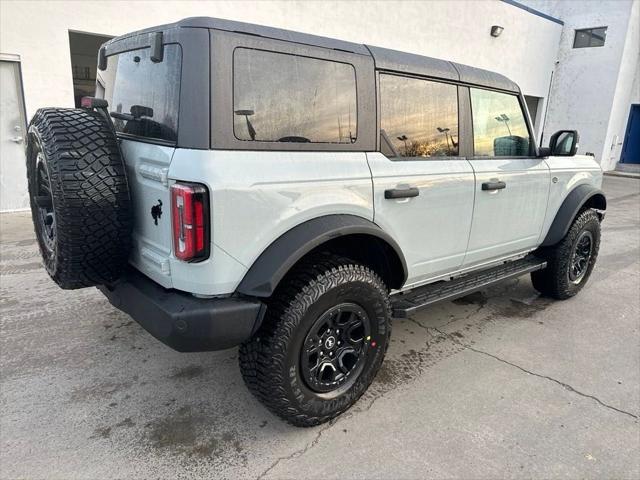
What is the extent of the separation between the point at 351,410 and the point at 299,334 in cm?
73

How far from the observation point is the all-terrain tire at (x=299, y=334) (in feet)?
7.33

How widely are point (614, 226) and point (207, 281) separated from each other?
27.8ft

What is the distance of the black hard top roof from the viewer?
205 centimetres

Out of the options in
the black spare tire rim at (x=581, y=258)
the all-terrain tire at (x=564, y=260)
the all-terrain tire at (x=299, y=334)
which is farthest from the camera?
the black spare tire rim at (x=581, y=258)

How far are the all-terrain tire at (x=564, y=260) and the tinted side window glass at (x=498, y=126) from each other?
102cm

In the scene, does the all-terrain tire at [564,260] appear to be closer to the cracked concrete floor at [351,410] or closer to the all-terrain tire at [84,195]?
the cracked concrete floor at [351,410]

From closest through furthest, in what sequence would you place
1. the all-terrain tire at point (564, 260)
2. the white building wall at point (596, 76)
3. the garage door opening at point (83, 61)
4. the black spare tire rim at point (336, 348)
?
the black spare tire rim at point (336, 348) → the all-terrain tire at point (564, 260) → the garage door opening at point (83, 61) → the white building wall at point (596, 76)

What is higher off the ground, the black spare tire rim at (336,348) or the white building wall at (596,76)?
the white building wall at (596,76)

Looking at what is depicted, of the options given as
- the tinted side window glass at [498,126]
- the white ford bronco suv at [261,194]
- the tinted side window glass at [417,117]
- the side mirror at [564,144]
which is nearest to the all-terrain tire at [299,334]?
the white ford bronco suv at [261,194]

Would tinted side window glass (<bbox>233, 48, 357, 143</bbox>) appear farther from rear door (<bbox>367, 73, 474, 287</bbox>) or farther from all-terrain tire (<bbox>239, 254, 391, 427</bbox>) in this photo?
all-terrain tire (<bbox>239, 254, 391, 427</bbox>)

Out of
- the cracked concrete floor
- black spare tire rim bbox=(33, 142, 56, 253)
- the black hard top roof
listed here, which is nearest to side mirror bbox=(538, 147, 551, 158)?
the black hard top roof

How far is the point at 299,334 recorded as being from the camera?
2.28m

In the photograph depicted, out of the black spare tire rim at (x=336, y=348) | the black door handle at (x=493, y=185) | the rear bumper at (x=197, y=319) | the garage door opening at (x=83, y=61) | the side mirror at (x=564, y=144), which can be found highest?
the garage door opening at (x=83, y=61)

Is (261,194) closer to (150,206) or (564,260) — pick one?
(150,206)
